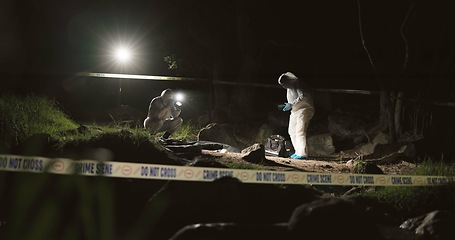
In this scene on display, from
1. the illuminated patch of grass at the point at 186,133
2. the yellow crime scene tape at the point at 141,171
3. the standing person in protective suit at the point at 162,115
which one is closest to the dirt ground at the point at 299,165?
the yellow crime scene tape at the point at 141,171

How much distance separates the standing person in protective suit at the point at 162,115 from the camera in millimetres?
8547

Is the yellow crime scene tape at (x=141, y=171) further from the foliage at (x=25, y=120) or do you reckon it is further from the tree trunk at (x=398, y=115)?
the tree trunk at (x=398, y=115)

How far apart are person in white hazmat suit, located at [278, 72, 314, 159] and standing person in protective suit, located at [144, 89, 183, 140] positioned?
8.12 feet

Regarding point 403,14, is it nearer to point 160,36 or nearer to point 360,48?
point 360,48

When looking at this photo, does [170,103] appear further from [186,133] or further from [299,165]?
→ [299,165]

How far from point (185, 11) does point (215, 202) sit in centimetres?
947

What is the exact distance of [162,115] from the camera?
8664 mm

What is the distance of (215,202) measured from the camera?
15.6 ft

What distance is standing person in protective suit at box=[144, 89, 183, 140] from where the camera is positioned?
8.55m

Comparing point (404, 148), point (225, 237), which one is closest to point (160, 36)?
point (404, 148)

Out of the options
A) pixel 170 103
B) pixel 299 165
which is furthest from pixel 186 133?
pixel 299 165

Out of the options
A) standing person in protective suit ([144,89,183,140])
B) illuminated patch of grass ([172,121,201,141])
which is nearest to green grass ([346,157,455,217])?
standing person in protective suit ([144,89,183,140])

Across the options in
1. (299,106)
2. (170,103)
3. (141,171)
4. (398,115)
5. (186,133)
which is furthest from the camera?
(186,133)

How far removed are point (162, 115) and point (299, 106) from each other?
302 cm
